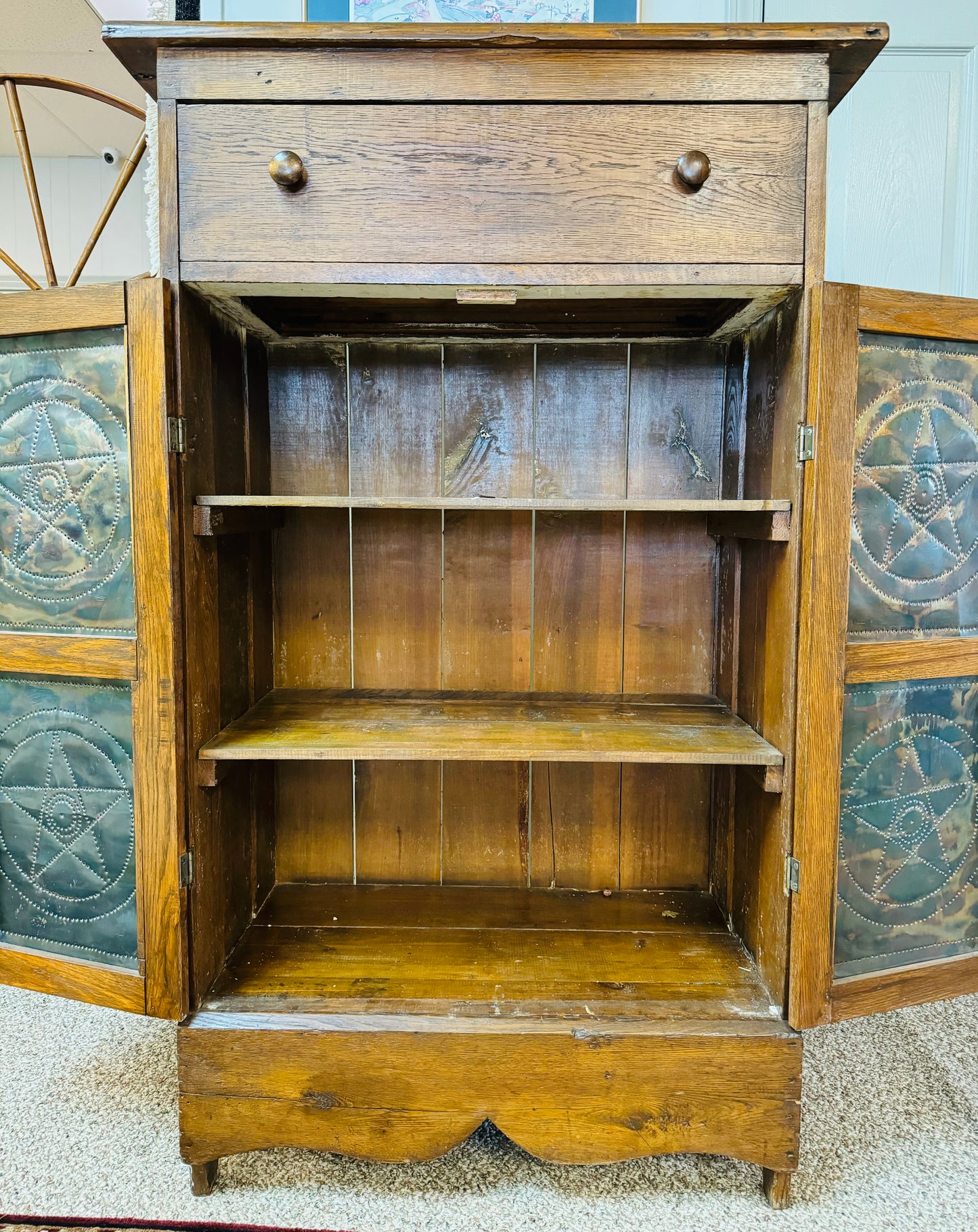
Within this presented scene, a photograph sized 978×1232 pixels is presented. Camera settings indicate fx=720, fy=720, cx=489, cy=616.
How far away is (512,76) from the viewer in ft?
3.33

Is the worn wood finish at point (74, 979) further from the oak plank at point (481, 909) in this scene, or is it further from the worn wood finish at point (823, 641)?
the worn wood finish at point (823, 641)

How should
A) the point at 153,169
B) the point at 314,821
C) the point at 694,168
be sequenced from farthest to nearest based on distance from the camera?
1. the point at 314,821
2. the point at 153,169
3. the point at 694,168

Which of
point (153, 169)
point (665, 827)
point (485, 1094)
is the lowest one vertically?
point (485, 1094)

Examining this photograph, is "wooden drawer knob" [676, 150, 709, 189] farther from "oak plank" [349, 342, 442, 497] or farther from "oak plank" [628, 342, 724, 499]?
"oak plank" [349, 342, 442, 497]

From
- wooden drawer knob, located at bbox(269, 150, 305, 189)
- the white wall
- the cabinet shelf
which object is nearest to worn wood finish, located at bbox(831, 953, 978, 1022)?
the cabinet shelf

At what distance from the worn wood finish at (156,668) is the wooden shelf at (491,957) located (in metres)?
0.12

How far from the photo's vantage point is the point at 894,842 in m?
1.14

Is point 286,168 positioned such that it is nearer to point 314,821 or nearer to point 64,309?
point 64,309

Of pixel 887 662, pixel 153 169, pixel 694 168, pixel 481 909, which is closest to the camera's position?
pixel 694 168

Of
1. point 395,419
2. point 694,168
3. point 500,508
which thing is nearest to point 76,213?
point 395,419

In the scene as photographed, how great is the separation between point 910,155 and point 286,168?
4.70 ft

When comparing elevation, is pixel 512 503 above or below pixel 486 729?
above

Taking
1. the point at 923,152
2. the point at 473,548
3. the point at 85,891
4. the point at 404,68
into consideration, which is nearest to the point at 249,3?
the point at 404,68

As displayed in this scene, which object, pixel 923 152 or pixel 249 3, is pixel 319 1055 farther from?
pixel 923 152
